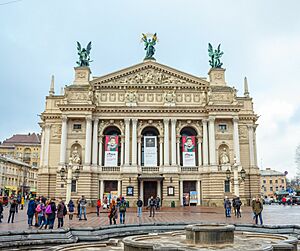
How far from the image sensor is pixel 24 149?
112312 mm

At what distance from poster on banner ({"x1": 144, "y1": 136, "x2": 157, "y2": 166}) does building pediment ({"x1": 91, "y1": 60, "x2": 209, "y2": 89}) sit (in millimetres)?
8906

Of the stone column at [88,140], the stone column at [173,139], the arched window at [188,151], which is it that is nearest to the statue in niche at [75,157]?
the stone column at [88,140]

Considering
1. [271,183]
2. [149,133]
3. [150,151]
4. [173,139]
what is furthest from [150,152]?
[271,183]

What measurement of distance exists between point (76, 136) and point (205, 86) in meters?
21.8

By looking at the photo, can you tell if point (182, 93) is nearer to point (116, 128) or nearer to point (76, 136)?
point (116, 128)

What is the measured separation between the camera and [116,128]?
54938 millimetres

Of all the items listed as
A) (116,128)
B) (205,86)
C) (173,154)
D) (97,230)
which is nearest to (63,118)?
(116,128)

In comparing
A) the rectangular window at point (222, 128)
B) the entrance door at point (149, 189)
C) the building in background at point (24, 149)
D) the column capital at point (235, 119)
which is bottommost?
the entrance door at point (149, 189)

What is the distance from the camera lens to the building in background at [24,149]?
366 feet

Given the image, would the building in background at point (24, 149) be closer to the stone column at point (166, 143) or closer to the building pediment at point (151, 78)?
the building pediment at point (151, 78)

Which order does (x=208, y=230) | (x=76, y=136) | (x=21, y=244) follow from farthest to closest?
(x=76, y=136) → (x=21, y=244) → (x=208, y=230)

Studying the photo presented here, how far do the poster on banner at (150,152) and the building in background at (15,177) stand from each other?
4258cm

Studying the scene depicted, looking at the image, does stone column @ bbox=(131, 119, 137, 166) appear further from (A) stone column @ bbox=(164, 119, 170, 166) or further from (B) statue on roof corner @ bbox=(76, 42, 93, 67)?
(B) statue on roof corner @ bbox=(76, 42, 93, 67)

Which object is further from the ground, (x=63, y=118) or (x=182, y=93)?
(x=182, y=93)
